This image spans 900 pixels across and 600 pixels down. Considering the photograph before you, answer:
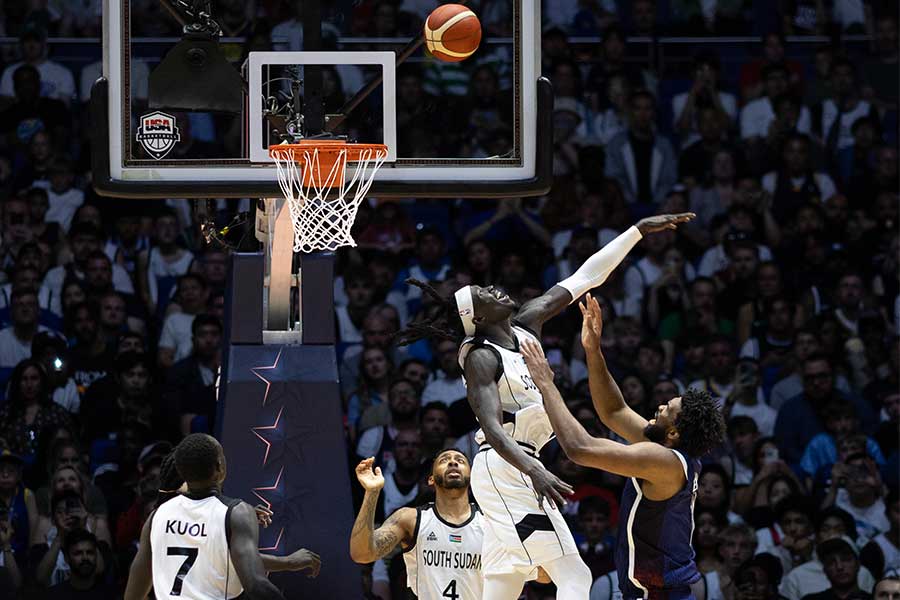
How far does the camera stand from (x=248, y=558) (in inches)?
265

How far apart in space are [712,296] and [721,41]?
2795 mm

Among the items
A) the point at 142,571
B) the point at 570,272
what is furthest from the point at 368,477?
the point at 570,272

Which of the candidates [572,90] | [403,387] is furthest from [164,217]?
[572,90]

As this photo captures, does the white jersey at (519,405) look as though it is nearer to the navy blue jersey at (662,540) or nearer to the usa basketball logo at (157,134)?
the navy blue jersey at (662,540)

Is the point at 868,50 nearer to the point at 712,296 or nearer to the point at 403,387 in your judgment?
the point at 712,296

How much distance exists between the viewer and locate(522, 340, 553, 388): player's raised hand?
267 inches

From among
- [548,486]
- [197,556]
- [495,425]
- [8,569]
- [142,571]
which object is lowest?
[8,569]

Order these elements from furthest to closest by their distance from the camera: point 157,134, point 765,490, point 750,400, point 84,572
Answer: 1. point 750,400
2. point 765,490
3. point 84,572
4. point 157,134

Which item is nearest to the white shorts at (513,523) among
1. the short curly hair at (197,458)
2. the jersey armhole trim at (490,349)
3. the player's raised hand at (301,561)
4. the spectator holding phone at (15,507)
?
the jersey armhole trim at (490,349)

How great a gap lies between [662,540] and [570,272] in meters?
5.31

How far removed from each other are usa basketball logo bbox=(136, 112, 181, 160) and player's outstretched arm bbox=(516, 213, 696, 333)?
1999 millimetres

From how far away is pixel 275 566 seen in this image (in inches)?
297

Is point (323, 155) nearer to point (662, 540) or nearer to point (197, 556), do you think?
point (197, 556)

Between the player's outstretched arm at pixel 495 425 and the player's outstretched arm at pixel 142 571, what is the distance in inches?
58.8
